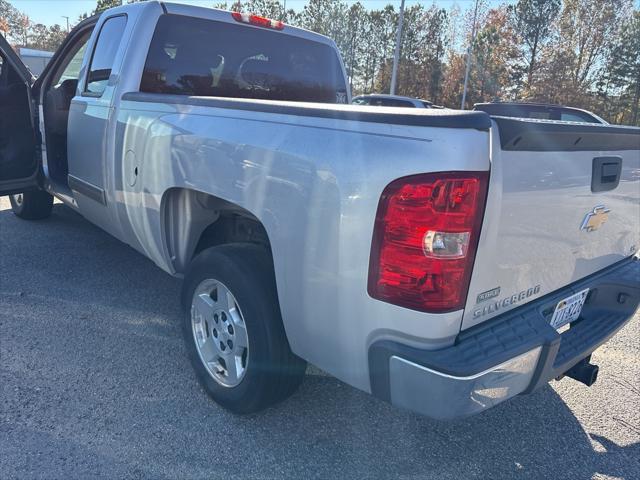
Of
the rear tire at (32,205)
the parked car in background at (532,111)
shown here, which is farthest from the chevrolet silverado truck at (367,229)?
the rear tire at (32,205)

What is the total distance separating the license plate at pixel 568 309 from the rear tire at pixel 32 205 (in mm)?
5250

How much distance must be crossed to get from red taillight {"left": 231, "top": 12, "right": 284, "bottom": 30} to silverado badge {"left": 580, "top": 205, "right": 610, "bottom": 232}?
2.78m

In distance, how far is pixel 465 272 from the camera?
1817 mm

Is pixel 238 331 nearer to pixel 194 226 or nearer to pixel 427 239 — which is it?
pixel 194 226

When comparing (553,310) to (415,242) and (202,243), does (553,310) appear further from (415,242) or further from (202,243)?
(202,243)

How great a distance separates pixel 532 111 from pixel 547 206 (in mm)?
4172

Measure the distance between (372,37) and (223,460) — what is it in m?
48.6

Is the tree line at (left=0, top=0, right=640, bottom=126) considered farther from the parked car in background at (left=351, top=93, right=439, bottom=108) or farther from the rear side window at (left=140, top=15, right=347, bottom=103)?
Answer: the rear side window at (left=140, top=15, right=347, bottom=103)

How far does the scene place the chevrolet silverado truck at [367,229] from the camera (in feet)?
5.80

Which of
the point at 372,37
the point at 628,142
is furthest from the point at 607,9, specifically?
the point at 628,142

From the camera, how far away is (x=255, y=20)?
12.9 ft

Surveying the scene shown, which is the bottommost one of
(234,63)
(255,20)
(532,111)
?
(532,111)

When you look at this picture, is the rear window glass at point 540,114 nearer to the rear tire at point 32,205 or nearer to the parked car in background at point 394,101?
the rear tire at point 32,205

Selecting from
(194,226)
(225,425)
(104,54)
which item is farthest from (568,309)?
(104,54)
